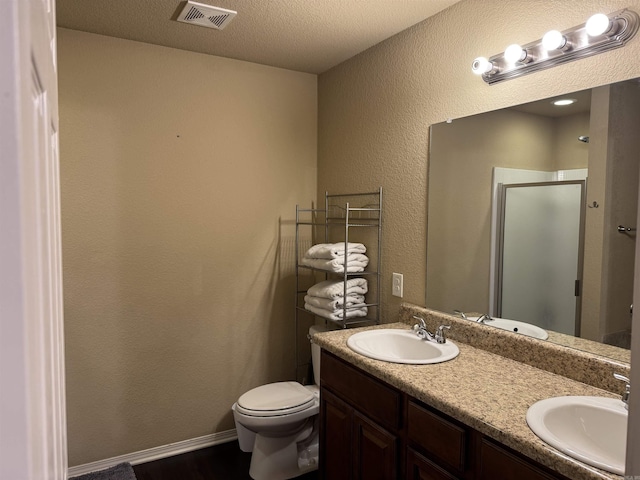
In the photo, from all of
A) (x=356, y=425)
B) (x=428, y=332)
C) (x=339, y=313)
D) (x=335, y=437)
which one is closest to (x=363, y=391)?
(x=356, y=425)

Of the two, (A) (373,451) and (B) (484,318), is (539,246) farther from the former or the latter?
(A) (373,451)

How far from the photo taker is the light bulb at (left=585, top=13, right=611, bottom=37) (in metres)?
1.45

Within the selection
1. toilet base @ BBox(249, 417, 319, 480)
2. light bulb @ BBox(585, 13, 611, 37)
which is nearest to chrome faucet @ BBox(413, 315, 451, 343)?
toilet base @ BBox(249, 417, 319, 480)

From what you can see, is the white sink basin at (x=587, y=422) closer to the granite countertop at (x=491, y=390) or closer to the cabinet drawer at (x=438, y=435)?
the granite countertop at (x=491, y=390)

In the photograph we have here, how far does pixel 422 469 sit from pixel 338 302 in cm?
112

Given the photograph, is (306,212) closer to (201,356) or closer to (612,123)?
(201,356)

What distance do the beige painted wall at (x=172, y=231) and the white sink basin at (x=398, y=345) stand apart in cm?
109

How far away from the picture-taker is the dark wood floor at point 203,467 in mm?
2557

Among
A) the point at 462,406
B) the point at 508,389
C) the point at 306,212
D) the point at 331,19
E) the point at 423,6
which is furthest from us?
the point at 306,212

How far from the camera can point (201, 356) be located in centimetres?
286

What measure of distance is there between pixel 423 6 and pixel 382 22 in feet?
0.81

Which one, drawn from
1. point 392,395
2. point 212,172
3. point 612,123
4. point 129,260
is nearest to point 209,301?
point 129,260

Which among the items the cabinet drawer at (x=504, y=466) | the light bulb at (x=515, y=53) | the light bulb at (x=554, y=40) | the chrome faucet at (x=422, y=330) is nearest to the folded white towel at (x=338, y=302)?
the chrome faucet at (x=422, y=330)

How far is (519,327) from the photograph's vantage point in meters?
1.85
